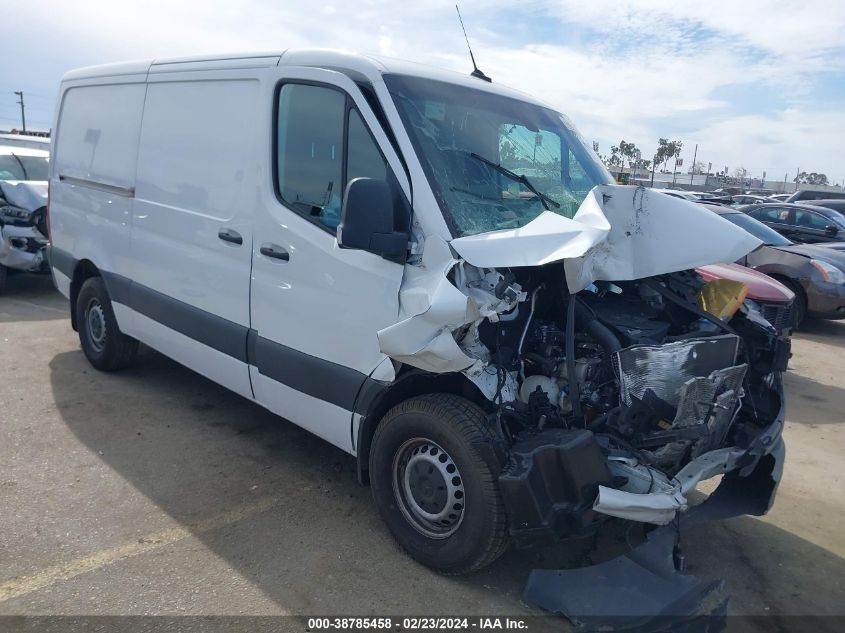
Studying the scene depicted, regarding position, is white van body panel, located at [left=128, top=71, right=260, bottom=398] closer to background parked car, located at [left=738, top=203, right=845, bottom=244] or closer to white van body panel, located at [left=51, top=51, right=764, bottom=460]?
white van body panel, located at [left=51, top=51, right=764, bottom=460]

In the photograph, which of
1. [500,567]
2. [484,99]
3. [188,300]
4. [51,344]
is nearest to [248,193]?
[188,300]

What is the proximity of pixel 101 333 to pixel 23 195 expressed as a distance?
451cm

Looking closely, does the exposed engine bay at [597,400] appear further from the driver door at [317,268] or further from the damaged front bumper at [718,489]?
the driver door at [317,268]

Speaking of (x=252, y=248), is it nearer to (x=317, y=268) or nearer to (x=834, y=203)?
(x=317, y=268)

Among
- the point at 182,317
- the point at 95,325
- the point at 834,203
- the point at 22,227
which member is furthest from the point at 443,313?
the point at 834,203

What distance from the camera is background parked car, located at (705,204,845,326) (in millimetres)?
9180

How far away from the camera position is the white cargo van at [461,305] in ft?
9.64

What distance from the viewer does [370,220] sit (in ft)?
9.83

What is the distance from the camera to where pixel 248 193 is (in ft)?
13.0

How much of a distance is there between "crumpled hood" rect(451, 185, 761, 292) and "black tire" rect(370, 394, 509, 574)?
0.74 m

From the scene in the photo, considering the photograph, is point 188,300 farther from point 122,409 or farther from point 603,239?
point 603,239

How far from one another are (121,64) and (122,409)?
9.00ft

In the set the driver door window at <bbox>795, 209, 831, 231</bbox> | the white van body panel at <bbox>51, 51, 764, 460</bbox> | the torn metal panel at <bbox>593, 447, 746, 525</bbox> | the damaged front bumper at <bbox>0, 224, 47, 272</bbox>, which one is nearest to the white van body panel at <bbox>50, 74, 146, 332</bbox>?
the white van body panel at <bbox>51, 51, 764, 460</bbox>

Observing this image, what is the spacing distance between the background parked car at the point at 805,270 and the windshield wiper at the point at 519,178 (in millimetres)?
6343
